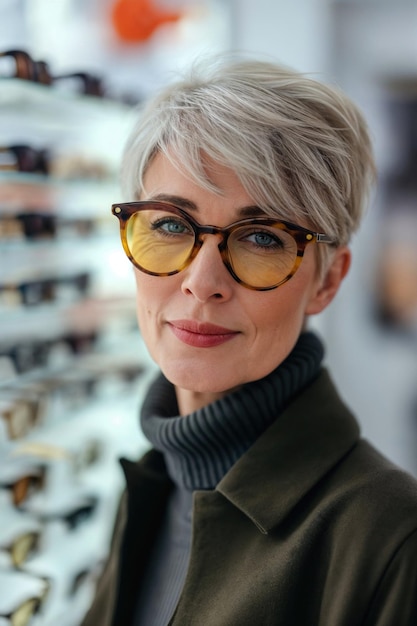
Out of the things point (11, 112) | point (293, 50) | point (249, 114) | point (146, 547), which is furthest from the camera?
Result: point (293, 50)

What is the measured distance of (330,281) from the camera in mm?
1225

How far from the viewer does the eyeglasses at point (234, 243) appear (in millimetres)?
1054

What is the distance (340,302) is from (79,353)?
223cm

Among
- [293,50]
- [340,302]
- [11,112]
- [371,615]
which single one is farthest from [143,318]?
[340,302]

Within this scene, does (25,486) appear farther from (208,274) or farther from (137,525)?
(208,274)

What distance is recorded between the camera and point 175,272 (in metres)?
1.09

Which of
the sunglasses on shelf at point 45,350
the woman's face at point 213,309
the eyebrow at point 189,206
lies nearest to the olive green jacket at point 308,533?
the woman's face at point 213,309

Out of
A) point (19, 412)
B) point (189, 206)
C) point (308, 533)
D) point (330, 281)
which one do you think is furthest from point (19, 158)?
point (308, 533)

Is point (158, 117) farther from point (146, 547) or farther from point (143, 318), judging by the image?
point (146, 547)

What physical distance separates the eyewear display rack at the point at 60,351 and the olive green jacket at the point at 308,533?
1.93 feet

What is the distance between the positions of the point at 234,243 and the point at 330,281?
A: 0.25 metres

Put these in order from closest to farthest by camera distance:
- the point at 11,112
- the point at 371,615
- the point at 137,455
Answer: the point at 371,615 → the point at 11,112 → the point at 137,455

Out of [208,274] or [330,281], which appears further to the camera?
[330,281]

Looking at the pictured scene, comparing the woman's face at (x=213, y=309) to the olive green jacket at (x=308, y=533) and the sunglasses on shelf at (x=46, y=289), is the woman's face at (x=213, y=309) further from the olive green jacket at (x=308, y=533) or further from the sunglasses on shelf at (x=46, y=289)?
the sunglasses on shelf at (x=46, y=289)
